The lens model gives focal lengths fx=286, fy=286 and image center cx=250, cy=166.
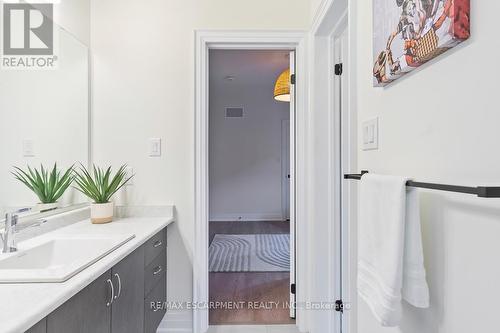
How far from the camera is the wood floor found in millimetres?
2285

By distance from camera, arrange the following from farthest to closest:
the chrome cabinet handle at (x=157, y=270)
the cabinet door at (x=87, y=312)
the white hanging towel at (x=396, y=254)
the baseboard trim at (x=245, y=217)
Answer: the baseboard trim at (x=245, y=217) → the chrome cabinet handle at (x=157, y=270) → the cabinet door at (x=87, y=312) → the white hanging towel at (x=396, y=254)

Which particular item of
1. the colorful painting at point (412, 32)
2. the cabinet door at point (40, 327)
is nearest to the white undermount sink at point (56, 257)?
the cabinet door at point (40, 327)

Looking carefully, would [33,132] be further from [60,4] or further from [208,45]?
[208,45]

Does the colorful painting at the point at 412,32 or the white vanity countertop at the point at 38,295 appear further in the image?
the white vanity countertop at the point at 38,295

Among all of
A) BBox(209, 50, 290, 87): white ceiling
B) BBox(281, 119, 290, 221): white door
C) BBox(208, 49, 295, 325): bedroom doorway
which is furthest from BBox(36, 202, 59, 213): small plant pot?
BBox(281, 119, 290, 221): white door

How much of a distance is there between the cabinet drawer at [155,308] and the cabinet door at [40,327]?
0.87 metres

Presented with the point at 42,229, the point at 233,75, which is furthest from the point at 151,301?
the point at 233,75

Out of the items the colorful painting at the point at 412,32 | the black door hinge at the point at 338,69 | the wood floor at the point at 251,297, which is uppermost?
the black door hinge at the point at 338,69

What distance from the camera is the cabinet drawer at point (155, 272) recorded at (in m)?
1.68

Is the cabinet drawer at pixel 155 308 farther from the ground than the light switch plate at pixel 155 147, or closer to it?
closer to it

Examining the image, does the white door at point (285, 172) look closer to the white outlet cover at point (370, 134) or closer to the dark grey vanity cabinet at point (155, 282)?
the dark grey vanity cabinet at point (155, 282)

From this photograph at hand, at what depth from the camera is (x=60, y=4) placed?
71.4 inches

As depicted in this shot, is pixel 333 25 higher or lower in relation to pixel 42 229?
higher

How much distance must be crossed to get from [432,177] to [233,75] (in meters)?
4.62
